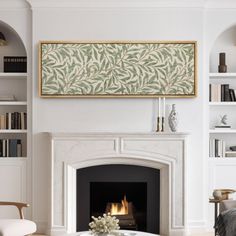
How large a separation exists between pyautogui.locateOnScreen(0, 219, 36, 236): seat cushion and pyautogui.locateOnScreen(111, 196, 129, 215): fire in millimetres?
1596

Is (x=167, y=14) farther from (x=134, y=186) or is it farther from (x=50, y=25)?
(x=134, y=186)

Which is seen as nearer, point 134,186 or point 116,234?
point 116,234

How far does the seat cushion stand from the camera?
14.8ft

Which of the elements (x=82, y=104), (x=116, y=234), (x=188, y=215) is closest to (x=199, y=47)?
(x=82, y=104)

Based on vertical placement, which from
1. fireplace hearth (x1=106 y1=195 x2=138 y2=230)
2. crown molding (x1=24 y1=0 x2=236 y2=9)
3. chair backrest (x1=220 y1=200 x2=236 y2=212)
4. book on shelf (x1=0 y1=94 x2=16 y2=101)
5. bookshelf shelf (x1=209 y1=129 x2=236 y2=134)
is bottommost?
fireplace hearth (x1=106 y1=195 x2=138 y2=230)

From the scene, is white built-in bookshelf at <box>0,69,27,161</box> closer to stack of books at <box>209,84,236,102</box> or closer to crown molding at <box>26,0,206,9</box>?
crown molding at <box>26,0,206,9</box>

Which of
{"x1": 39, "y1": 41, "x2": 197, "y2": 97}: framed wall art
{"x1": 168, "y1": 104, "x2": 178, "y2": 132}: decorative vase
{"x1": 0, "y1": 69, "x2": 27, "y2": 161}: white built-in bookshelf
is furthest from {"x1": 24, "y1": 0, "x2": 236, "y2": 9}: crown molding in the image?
{"x1": 168, "y1": 104, "x2": 178, "y2": 132}: decorative vase

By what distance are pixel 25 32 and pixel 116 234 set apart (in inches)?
115

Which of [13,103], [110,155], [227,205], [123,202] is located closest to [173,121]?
[110,155]

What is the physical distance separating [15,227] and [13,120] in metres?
1.94

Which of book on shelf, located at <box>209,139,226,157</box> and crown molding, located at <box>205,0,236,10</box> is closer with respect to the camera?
crown molding, located at <box>205,0,236,10</box>

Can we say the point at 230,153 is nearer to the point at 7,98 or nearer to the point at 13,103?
the point at 13,103

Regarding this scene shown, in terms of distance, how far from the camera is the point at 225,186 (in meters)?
6.26

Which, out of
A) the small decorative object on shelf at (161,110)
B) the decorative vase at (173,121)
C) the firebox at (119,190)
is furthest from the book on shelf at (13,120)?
the decorative vase at (173,121)
